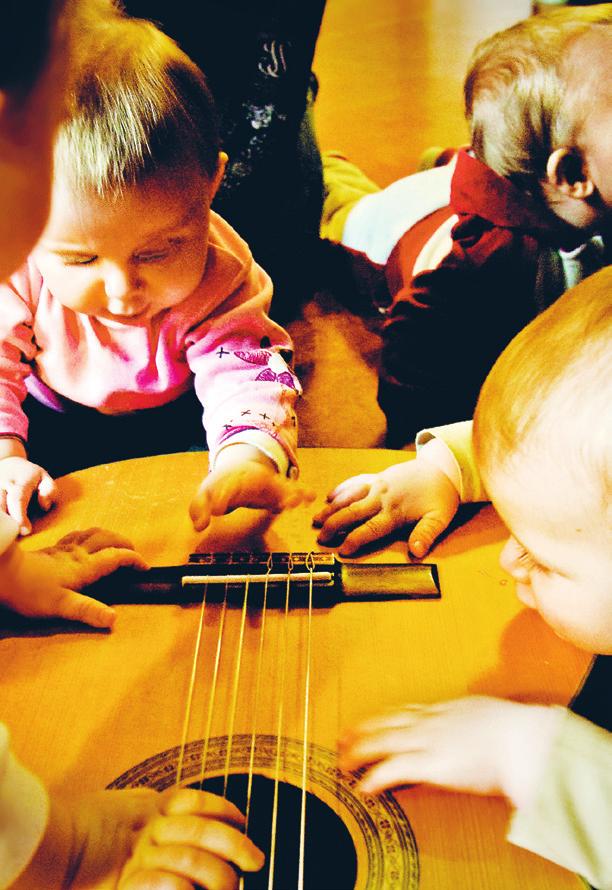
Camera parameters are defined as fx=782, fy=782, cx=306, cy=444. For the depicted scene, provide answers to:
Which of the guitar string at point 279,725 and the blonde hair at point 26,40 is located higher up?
the blonde hair at point 26,40

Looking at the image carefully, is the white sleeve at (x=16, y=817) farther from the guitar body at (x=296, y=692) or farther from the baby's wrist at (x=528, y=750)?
the baby's wrist at (x=528, y=750)

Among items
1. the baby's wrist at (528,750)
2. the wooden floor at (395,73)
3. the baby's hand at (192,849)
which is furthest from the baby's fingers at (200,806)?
the wooden floor at (395,73)

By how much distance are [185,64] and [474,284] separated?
651 millimetres

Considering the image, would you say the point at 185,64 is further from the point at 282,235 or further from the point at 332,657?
the point at 282,235

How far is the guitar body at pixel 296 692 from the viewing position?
1.75ft

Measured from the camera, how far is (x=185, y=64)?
2.53 ft

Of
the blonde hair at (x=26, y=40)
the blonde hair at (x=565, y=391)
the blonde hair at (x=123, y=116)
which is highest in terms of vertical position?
the blonde hair at (x=26, y=40)

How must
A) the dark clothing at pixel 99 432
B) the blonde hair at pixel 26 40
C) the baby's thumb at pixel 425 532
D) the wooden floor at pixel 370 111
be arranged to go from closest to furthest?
the blonde hair at pixel 26 40
the baby's thumb at pixel 425 532
the dark clothing at pixel 99 432
the wooden floor at pixel 370 111

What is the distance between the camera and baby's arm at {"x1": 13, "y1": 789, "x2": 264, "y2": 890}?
1.68 feet

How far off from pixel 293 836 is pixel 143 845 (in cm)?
10

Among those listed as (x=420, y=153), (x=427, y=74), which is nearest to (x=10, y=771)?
(x=420, y=153)

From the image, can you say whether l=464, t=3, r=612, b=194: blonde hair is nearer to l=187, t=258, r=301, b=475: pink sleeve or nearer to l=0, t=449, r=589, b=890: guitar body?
l=187, t=258, r=301, b=475: pink sleeve

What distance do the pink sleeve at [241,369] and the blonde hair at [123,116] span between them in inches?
9.7

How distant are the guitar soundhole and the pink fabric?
42cm
